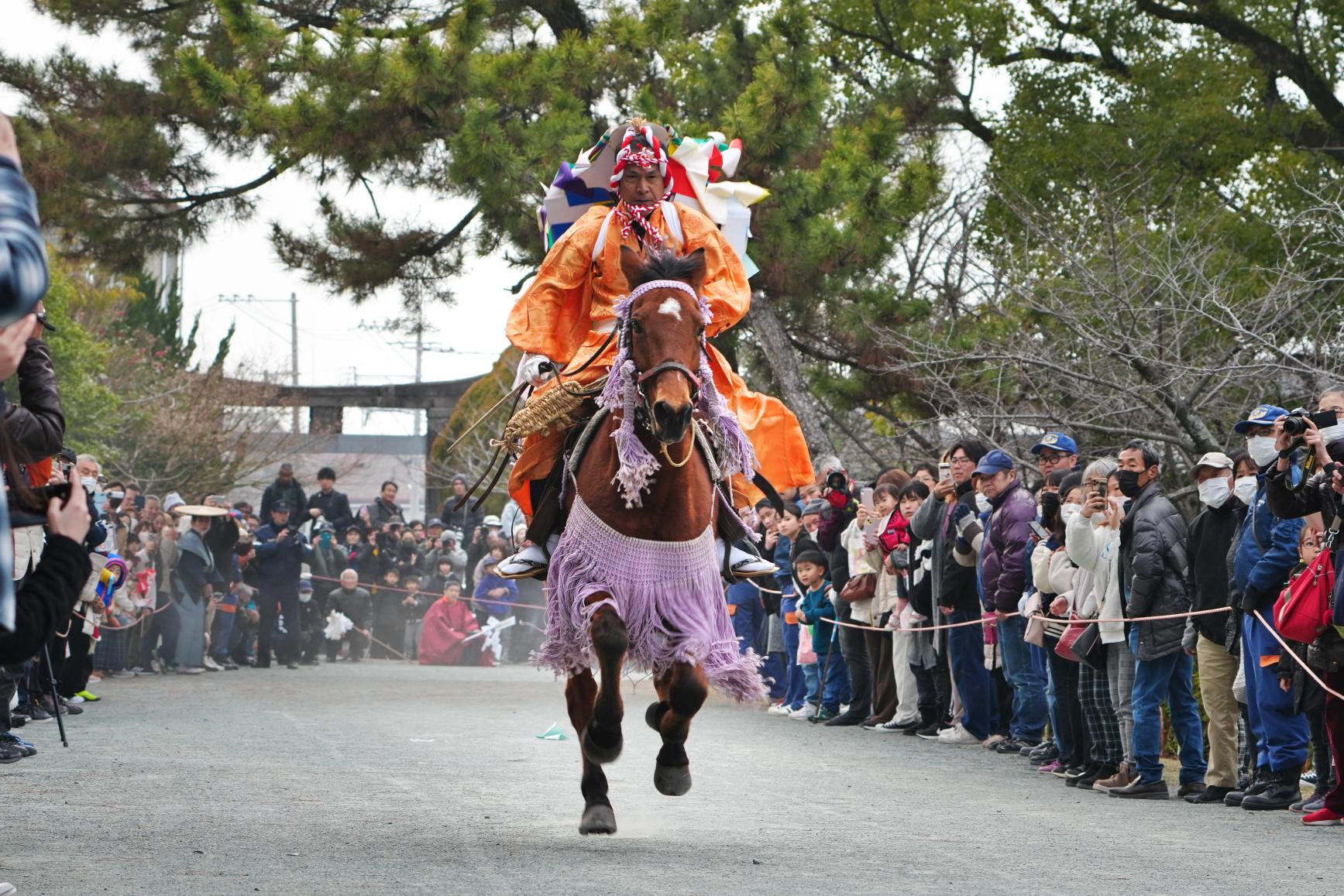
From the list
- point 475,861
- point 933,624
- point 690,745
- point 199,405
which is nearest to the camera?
point 475,861

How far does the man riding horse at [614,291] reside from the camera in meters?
9.20

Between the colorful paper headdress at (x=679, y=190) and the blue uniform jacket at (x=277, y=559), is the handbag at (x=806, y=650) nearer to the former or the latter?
the colorful paper headdress at (x=679, y=190)

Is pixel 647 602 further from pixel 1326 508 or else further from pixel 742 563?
pixel 1326 508

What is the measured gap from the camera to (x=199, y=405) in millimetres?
44406

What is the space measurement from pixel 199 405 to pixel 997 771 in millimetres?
35484

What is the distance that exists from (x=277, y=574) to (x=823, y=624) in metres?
10.5

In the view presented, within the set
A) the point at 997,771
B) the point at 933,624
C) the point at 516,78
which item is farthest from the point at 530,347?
the point at 516,78

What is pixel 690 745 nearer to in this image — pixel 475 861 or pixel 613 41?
pixel 475 861

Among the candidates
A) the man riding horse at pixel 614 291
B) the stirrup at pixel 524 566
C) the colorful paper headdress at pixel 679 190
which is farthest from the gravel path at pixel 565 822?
the colorful paper headdress at pixel 679 190

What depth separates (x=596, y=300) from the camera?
31.3 ft

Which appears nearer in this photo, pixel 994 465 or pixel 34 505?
pixel 34 505

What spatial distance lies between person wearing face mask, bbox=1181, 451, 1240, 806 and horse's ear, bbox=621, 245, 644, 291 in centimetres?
413

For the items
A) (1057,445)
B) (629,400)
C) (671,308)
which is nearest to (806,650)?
(1057,445)

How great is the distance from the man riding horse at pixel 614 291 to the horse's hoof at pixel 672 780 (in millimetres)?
1174
